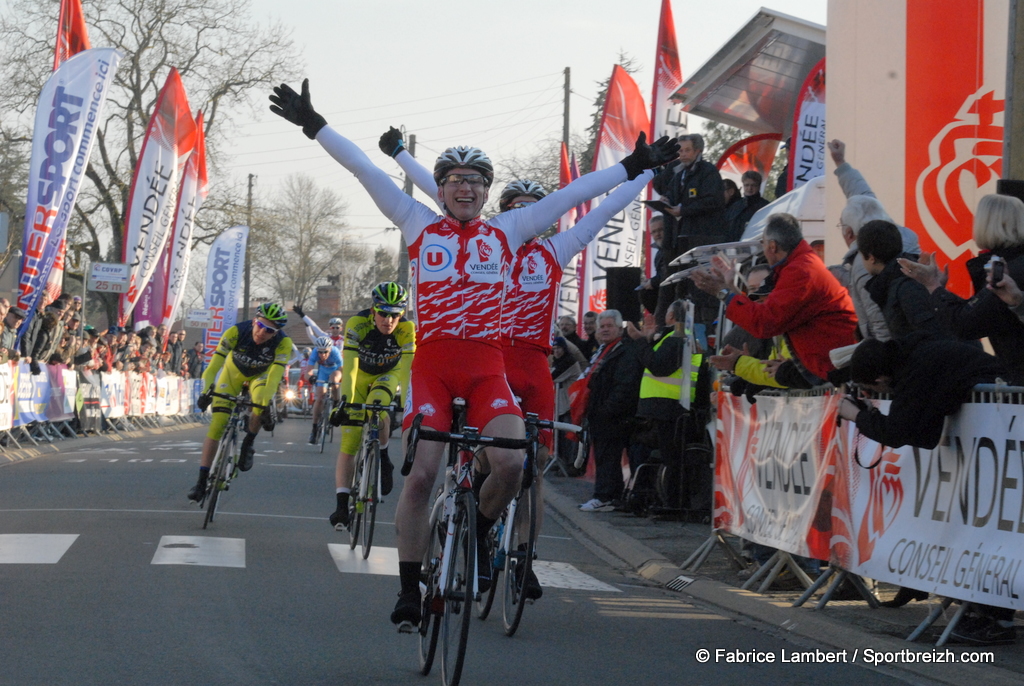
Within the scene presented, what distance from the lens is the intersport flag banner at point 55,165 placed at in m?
19.8

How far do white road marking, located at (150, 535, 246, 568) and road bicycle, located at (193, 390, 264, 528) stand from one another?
99 centimetres

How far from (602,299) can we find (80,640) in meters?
18.3

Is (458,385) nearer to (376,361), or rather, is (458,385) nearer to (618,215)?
(376,361)

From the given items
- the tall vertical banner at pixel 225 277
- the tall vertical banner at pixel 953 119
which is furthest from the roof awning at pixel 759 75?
the tall vertical banner at pixel 225 277

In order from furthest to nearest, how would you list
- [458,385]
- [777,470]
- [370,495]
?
[370,495] → [777,470] → [458,385]

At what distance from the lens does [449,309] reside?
5.93 m

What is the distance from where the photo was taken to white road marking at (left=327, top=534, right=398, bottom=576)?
8.90 meters

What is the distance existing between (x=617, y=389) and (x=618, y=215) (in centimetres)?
1122

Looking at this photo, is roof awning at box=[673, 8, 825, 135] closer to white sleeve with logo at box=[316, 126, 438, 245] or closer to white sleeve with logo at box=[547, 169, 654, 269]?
white sleeve with logo at box=[547, 169, 654, 269]

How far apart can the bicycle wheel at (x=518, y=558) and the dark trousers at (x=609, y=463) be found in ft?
21.2

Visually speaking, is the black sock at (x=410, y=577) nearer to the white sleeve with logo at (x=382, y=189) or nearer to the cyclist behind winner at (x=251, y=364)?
the white sleeve with logo at (x=382, y=189)

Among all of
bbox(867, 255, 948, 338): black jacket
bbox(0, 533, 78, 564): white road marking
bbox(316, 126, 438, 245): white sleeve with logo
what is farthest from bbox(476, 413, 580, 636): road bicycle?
bbox(0, 533, 78, 564): white road marking

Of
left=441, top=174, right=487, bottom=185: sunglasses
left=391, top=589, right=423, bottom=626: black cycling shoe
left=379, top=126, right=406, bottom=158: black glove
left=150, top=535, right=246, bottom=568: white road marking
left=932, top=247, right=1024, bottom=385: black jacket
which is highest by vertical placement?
left=379, top=126, right=406, bottom=158: black glove

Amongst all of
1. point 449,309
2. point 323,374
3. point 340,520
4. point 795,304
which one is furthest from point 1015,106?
point 323,374
